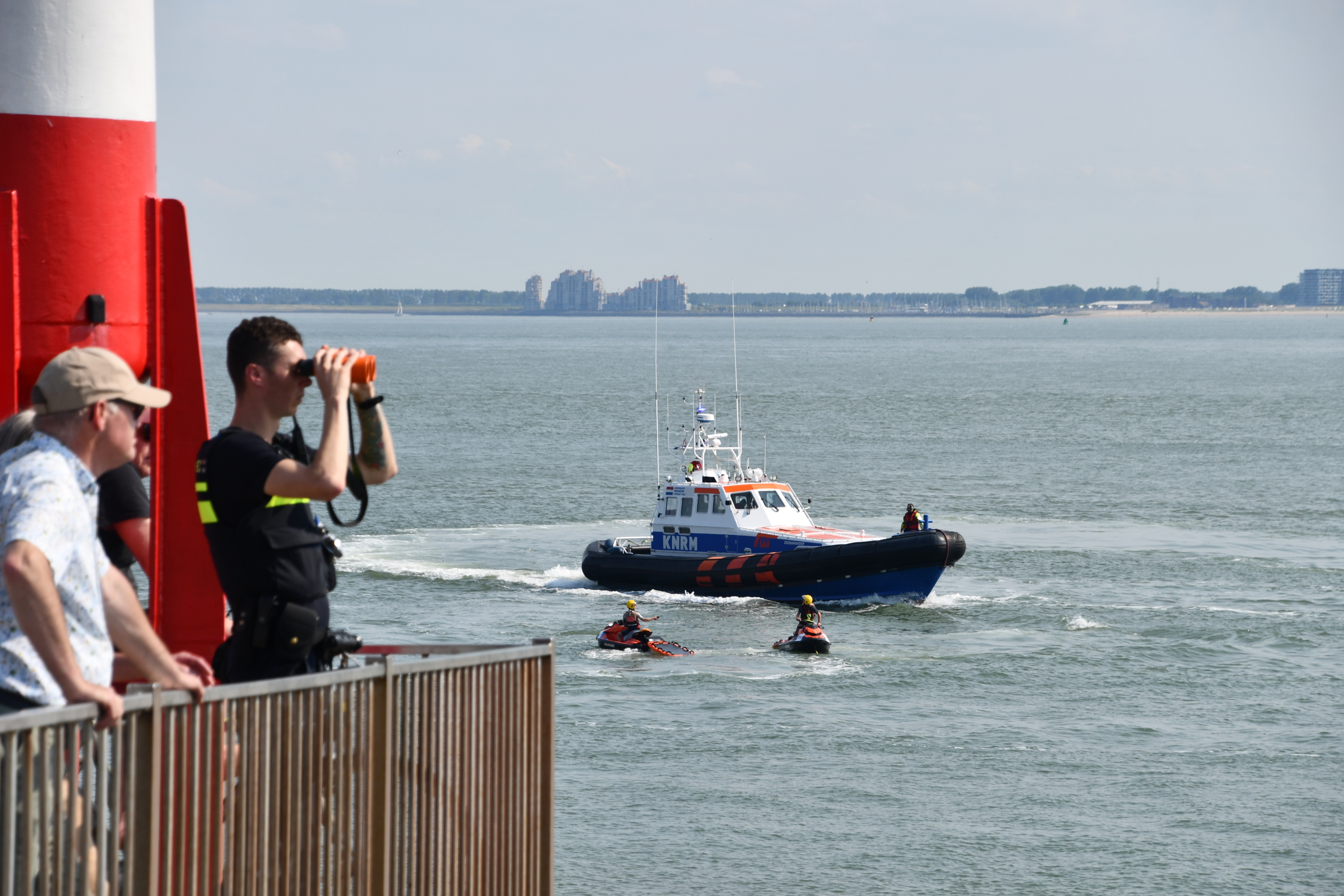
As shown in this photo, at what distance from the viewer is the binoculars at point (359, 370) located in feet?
14.9

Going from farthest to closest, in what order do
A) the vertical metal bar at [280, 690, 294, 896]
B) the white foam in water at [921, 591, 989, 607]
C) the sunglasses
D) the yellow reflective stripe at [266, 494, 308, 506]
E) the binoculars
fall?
the white foam in water at [921, 591, 989, 607], the binoculars, the yellow reflective stripe at [266, 494, 308, 506], the vertical metal bar at [280, 690, 294, 896], the sunglasses

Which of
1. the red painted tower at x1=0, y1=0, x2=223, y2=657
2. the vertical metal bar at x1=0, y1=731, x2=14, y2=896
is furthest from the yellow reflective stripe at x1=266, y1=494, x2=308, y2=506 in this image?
the red painted tower at x1=0, y1=0, x2=223, y2=657

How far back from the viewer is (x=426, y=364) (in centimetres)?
16325

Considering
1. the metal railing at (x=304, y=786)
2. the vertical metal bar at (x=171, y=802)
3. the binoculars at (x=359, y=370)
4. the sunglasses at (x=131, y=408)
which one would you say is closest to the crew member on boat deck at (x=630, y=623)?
the metal railing at (x=304, y=786)

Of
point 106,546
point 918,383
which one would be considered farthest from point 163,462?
point 918,383

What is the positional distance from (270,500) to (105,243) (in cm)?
209

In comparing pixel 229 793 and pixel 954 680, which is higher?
pixel 229 793

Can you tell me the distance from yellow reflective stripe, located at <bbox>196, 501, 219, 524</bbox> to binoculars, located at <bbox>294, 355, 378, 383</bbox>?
47 cm

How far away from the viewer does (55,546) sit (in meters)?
3.67

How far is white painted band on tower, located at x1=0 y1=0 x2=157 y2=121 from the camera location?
578 centimetres

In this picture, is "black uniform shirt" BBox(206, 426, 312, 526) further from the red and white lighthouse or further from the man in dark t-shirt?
the red and white lighthouse

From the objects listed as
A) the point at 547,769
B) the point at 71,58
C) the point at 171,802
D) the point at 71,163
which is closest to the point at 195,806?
the point at 171,802

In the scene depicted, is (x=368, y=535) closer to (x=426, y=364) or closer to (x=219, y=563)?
(x=219, y=563)

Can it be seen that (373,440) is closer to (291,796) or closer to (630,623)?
(291,796)
